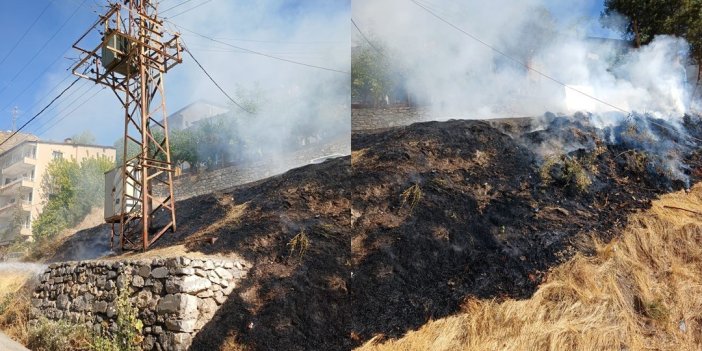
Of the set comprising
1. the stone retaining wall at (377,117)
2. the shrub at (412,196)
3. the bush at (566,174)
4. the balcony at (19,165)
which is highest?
the stone retaining wall at (377,117)

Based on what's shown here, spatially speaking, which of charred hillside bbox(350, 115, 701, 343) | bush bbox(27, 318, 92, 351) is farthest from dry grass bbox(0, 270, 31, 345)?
charred hillside bbox(350, 115, 701, 343)

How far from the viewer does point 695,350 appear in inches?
140

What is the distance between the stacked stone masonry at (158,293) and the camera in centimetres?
446

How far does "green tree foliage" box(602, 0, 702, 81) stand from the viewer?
6664 mm

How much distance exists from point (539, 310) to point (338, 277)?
181 cm

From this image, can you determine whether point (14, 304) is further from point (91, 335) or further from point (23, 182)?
point (91, 335)

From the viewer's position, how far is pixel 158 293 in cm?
466

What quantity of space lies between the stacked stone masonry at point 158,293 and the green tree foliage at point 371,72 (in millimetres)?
2245

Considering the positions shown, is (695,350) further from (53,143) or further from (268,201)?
(53,143)

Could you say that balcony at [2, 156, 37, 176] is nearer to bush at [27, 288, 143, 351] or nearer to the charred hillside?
bush at [27, 288, 143, 351]

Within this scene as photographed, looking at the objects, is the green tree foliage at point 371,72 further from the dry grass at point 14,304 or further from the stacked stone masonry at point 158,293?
the dry grass at point 14,304

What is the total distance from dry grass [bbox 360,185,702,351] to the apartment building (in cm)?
503

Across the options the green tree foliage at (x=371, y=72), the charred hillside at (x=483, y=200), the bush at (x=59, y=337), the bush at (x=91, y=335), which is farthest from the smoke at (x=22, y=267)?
the green tree foliage at (x=371, y=72)

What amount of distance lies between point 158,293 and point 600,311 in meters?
3.96
